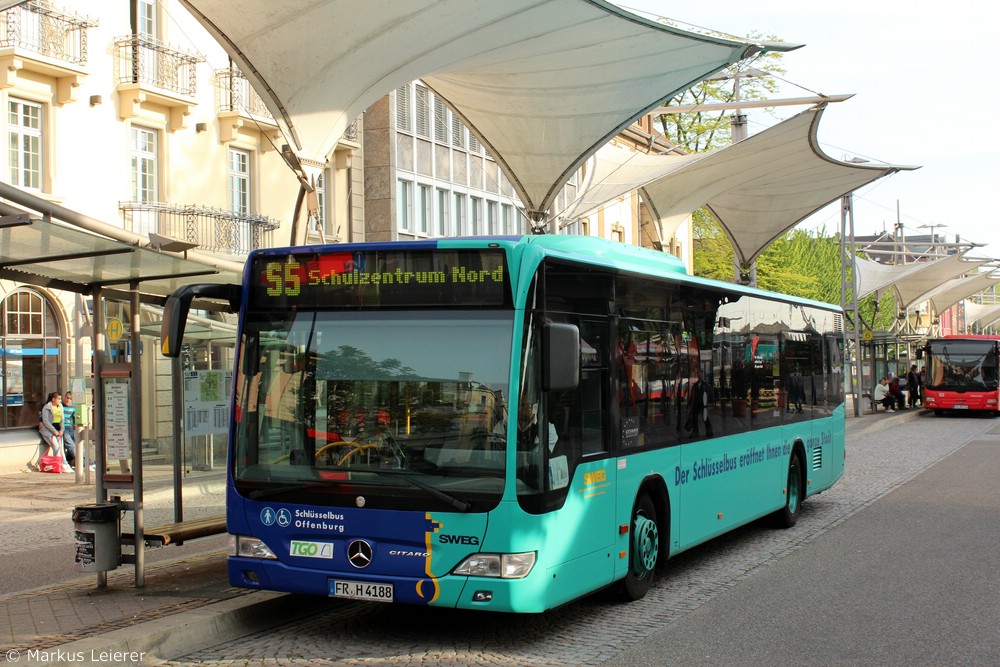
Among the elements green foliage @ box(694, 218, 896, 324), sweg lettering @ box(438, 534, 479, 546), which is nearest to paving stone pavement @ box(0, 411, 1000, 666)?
sweg lettering @ box(438, 534, 479, 546)

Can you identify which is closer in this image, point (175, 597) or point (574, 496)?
point (574, 496)

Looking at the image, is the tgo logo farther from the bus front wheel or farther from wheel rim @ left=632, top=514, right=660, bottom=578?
the bus front wheel

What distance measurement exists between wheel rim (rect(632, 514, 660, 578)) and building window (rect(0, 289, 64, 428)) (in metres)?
17.9

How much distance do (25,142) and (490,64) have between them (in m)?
9.38

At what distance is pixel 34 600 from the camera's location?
9109mm

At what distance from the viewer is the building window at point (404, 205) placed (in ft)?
120

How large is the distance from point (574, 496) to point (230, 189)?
2293cm

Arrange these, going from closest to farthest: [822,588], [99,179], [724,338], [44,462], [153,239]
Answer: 1. [153,239]
2. [822,588]
3. [724,338]
4. [44,462]
5. [99,179]

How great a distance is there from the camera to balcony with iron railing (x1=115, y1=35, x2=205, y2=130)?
1015 inches

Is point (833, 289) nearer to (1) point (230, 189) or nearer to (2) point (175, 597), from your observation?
(1) point (230, 189)

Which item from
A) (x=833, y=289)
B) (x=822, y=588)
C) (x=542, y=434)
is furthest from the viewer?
(x=833, y=289)

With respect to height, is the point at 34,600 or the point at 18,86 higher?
the point at 18,86

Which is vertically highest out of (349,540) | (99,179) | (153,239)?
(99,179)

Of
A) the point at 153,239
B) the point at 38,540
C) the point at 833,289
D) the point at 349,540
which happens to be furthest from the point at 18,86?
the point at 833,289
